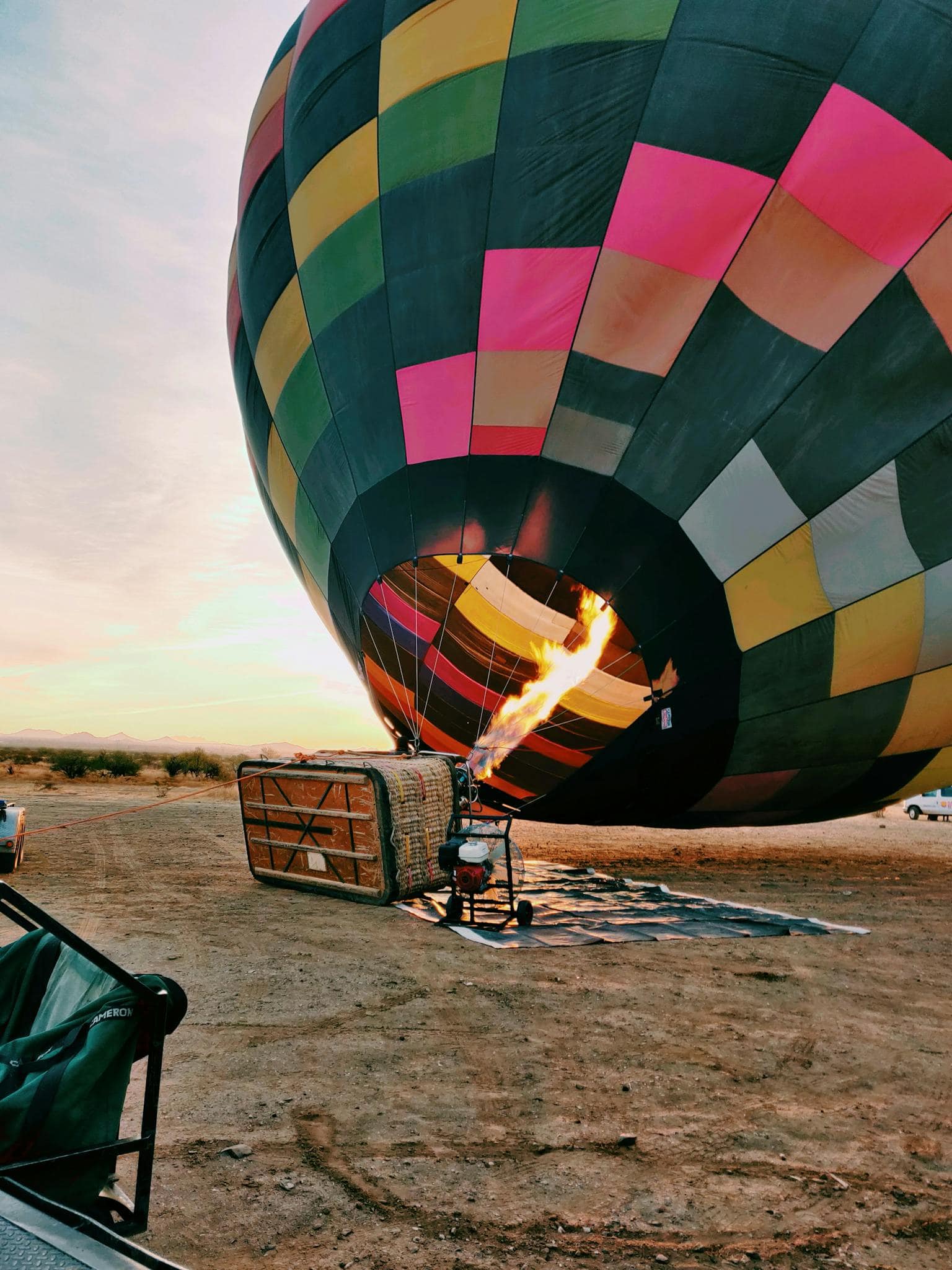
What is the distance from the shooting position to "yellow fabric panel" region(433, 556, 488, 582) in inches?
262

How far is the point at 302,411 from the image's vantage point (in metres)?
6.75

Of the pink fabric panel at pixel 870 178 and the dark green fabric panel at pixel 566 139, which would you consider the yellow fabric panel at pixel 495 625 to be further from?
the pink fabric panel at pixel 870 178

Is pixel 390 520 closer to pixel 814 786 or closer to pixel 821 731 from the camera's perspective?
pixel 821 731

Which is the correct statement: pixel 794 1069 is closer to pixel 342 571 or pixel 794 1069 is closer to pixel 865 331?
pixel 865 331

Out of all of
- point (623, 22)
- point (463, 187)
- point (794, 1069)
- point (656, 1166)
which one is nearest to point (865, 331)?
point (623, 22)

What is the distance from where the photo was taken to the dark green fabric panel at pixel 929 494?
5.18 meters

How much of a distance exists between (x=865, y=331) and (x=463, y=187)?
2696mm

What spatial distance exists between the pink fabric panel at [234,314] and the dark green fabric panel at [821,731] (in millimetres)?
5926

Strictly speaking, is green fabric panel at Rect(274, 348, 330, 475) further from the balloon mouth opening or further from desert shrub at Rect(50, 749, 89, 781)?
desert shrub at Rect(50, 749, 89, 781)

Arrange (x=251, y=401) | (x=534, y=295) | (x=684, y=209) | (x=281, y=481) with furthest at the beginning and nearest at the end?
(x=251, y=401)
(x=281, y=481)
(x=534, y=295)
(x=684, y=209)

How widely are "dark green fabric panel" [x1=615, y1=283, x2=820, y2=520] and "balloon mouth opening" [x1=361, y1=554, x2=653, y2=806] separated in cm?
137

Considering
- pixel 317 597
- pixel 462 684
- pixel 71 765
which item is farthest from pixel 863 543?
pixel 71 765

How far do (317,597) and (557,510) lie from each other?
3.48 metres

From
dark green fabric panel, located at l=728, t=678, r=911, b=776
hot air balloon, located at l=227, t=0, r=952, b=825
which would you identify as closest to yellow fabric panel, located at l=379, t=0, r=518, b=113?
hot air balloon, located at l=227, t=0, r=952, b=825
